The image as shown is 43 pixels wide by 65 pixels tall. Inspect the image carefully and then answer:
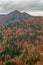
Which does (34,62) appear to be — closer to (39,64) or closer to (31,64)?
(31,64)

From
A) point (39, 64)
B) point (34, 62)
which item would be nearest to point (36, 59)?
point (34, 62)

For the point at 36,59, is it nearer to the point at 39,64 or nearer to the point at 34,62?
the point at 34,62

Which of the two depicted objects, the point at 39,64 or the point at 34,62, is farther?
the point at 34,62

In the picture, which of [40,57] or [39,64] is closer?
[39,64]

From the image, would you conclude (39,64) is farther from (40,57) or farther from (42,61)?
(40,57)

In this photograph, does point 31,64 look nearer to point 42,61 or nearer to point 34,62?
point 34,62

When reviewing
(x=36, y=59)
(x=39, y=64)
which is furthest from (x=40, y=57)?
(x=39, y=64)

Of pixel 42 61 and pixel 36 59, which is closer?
pixel 42 61
